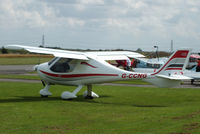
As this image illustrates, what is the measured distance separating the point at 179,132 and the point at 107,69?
753 centimetres

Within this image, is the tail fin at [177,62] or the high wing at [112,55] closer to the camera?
the tail fin at [177,62]

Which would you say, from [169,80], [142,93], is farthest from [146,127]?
[142,93]

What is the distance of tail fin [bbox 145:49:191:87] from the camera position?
47.3 ft

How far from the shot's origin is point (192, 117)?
10094mm

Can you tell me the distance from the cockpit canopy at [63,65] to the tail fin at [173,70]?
12.8 feet

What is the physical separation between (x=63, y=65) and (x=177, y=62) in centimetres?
540

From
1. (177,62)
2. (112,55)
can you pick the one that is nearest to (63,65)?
(112,55)

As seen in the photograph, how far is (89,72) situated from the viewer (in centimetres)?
1567

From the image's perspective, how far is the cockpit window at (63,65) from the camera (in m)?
16.1

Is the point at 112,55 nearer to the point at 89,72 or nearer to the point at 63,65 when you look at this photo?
the point at 89,72

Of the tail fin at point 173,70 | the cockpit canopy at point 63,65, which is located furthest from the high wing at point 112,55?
the tail fin at point 173,70

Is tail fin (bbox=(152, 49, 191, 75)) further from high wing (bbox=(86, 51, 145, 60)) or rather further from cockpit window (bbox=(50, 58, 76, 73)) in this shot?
cockpit window (bbox=(50, 58, 76, 73))

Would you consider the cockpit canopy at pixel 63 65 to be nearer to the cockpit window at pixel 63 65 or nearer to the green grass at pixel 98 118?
the cockpit window at pixel 63 65

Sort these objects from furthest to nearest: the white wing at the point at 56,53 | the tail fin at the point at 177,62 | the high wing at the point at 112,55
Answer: the high wing at the point at 112,55 < the white wing at the point at 56,53 < the tail fin at the point at 177,62
